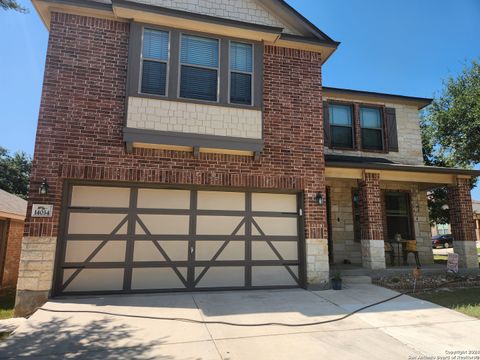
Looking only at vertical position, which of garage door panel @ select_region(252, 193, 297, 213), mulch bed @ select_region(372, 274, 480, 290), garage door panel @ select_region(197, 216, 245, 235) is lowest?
mulch bed @ select_region(372, 274, 480, 290)

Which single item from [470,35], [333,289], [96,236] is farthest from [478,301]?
[470,35]

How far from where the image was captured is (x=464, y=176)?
1089 centimetres

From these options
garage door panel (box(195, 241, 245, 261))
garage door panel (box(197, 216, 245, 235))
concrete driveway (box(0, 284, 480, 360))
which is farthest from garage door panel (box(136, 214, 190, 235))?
concrete driveway (box(0, 284, 480, 360))

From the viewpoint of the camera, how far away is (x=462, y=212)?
1062cm

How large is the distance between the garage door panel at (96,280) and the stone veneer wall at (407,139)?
9151 millimetres

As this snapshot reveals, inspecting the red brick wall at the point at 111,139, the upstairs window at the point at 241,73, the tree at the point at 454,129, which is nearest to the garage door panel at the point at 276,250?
the red brick wall at the point at 111,139

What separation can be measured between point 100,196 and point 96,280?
185 centimetres

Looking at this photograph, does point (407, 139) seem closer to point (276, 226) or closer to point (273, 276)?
point (276, 226)

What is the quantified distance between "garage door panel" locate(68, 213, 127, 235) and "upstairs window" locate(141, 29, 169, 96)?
3.02 meters

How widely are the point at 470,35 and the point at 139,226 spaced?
13371 millimetres

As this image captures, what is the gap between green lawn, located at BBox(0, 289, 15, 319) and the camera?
8.21m

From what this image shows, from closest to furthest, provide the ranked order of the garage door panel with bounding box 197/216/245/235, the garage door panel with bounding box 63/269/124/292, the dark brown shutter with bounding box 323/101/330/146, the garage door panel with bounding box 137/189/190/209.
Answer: the garage door panel with bounding box 63/269/124/292 → the garage door panel with bounding box 137/189/190/209 → the garage door panel with bounding box 197/216/245/235 → the dark brown shutter with bounding box 323/101/330/146

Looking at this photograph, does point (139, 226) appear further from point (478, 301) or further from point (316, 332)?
point (478, 301)

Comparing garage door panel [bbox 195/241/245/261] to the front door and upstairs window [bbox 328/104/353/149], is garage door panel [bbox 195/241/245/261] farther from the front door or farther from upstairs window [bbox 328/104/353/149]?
the front door
